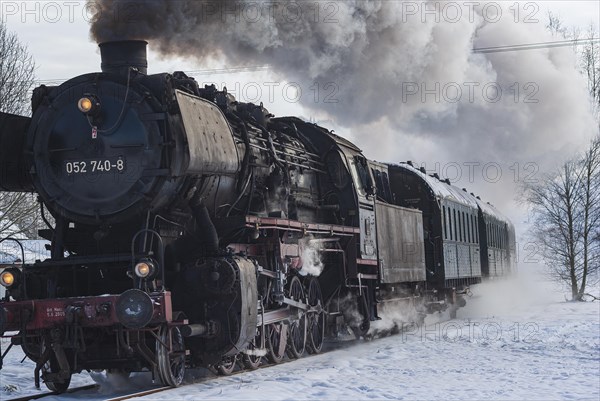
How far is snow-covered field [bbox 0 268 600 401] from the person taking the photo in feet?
28.0

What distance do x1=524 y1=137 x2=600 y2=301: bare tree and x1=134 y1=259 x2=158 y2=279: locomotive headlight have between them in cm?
2126

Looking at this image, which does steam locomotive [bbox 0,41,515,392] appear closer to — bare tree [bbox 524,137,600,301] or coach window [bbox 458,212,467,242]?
coach window [bbox 458,212,467,242]

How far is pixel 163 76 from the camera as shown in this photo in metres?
8.97

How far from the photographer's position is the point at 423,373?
33.2ft

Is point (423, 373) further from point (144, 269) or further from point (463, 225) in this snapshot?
point (463, 225)

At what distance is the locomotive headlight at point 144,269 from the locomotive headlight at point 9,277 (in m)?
1.58

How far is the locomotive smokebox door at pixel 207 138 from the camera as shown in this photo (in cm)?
871

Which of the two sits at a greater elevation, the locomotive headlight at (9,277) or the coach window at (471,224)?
the coach window at (471,224)

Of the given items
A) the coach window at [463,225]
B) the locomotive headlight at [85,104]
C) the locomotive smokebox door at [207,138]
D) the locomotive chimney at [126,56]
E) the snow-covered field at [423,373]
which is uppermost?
the locomotive chimney at [126,56]

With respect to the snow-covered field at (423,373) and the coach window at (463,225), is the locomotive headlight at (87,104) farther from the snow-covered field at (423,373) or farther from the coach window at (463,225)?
the coach window at (463,225)

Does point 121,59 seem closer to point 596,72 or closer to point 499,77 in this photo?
point 499,77

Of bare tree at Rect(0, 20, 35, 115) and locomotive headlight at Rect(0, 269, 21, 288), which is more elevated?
bare tree at Rect(0, 20, 35, 115)

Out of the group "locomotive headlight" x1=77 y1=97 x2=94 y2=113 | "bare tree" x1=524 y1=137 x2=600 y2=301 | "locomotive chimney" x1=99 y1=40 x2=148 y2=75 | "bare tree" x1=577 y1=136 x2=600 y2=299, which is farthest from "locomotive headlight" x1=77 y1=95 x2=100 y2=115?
"bare tree" x1=577 y1=136 x2=600 y2=299

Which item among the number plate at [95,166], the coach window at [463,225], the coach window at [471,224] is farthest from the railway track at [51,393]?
the coach window at [471,224]
